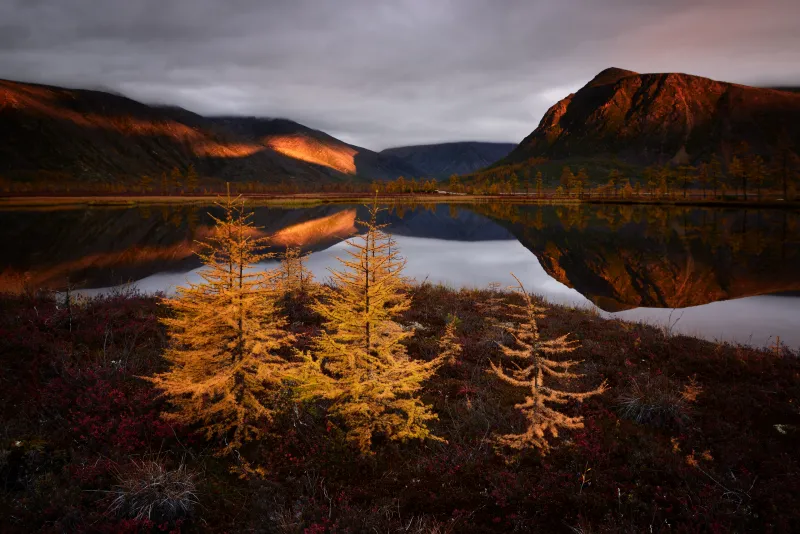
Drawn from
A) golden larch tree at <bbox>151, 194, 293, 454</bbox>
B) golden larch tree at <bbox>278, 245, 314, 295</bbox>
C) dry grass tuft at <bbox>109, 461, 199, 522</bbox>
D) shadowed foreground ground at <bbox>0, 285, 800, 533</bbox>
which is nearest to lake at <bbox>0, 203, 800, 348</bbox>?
golden larch tree at <bbox>278, 245, 314, 295</bbox>

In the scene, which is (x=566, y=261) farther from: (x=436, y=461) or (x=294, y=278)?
(x=436, y=461)

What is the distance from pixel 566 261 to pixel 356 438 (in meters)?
36.1

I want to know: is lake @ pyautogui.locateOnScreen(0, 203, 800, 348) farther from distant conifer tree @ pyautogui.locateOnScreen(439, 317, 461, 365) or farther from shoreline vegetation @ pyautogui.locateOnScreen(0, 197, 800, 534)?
distant conifer tree @ pyautogui.locateOnScreen(439, 317, 461, 365)

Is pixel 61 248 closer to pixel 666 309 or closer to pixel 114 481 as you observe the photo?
pixel 114 481

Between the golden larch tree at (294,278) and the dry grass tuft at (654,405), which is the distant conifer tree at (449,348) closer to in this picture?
the dry grass tuft at (654,405)

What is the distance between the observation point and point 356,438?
8352 millimetres

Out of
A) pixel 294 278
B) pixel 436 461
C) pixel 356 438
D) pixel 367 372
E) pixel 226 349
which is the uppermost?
pixel 226 349

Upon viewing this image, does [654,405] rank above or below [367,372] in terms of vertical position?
below

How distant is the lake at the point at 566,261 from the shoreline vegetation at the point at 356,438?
1095 cm

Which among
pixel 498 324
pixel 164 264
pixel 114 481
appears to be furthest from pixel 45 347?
pixel 164 264

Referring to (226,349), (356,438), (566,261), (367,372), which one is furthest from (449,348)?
(566,261)

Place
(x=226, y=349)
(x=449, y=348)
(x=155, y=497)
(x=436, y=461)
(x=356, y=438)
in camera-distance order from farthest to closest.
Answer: (x=449, y=348)
(x=226, y=349)
(x=356, y=438)
(x=436, y=461)
(x=155, y=497)

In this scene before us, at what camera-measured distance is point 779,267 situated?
34688 millimetres

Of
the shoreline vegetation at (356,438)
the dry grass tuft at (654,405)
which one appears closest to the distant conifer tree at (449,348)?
the shoreline vegetation at (356,438)
